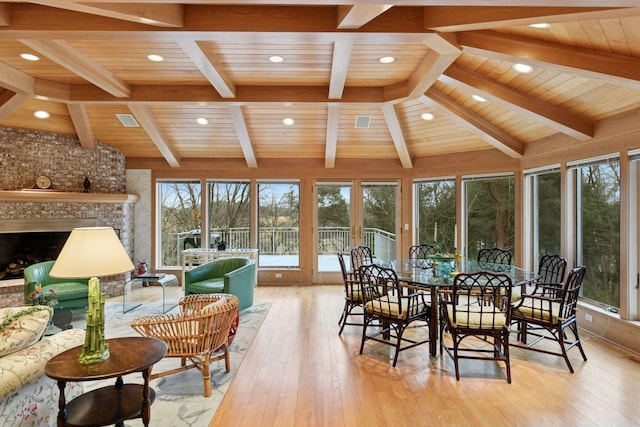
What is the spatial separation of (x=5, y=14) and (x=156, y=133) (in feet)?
10.8

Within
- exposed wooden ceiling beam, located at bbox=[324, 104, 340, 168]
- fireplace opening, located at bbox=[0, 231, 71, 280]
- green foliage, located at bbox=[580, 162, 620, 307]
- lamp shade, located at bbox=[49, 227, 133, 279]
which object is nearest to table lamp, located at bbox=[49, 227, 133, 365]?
lamp shade, located at bbox=[49, 227, 133, 279]

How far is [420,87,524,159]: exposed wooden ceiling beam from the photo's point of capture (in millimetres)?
5180

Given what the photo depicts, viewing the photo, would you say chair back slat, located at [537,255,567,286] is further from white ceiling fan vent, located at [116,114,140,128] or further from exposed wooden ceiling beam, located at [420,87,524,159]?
white ceiling fan vent, located at [116,114,140,128]

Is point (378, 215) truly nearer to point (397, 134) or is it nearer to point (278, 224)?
point (397, 134)

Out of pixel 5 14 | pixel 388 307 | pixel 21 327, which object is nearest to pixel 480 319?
pixel 388 307

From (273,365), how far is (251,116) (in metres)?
4.01

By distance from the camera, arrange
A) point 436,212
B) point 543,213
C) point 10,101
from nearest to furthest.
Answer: point 10,101
point 543,213
point 436,212

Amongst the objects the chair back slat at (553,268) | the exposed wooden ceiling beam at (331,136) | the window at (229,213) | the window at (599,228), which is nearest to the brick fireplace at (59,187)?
the window at (229,213)

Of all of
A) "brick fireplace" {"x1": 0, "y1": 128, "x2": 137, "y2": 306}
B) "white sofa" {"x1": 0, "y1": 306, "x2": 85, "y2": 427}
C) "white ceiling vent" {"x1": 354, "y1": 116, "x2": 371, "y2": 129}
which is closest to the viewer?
"white sofa" {"x1": 0, "y1": 306, "x2": 85, "y2": 427}

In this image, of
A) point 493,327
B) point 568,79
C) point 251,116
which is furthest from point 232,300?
point 568,79

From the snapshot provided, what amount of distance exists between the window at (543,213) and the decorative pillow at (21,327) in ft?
19.4

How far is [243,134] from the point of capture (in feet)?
20.4

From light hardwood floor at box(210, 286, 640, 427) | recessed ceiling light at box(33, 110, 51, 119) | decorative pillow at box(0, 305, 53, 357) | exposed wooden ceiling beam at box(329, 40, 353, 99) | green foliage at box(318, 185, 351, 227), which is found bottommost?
light hardwood floor at box(210, 286, 640, 427)

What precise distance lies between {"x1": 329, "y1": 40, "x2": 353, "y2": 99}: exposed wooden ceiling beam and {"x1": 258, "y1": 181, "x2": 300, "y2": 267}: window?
3.02 meters
